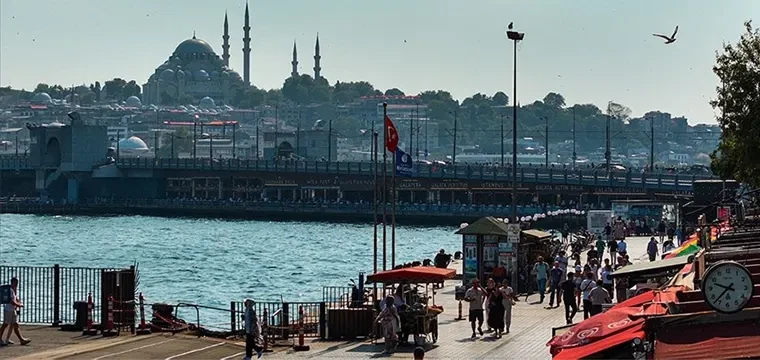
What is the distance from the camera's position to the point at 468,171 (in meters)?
143

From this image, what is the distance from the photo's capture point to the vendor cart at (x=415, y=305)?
97.2 ft

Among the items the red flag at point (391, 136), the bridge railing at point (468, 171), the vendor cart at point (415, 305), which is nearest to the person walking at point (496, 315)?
the vendor cart at point (415, 305)

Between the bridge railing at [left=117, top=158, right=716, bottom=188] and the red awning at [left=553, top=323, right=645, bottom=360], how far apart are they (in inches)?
3550

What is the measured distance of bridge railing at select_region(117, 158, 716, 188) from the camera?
127875mm

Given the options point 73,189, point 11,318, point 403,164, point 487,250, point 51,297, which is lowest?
point 51,297

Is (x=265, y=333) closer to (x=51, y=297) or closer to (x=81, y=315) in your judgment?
(x=81, y=315)

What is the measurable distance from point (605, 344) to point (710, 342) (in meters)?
1.70

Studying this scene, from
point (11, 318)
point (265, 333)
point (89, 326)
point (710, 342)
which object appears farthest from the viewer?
point (89, 326)

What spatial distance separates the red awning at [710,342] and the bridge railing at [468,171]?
91214mm

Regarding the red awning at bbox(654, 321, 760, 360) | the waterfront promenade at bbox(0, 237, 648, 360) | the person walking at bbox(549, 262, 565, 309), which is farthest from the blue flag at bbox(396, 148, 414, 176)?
the red awning at bbox(654, 321, 760, 360)

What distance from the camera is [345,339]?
1233 inches

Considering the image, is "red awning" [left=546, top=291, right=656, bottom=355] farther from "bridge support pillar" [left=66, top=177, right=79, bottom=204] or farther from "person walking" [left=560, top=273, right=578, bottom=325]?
"bridge support pillar" [left=66, top=177, right=79, bottom=204]

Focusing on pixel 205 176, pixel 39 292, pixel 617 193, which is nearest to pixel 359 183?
pixel 205 176

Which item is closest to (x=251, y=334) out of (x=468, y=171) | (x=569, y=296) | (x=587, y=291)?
(x=587, y=291)
